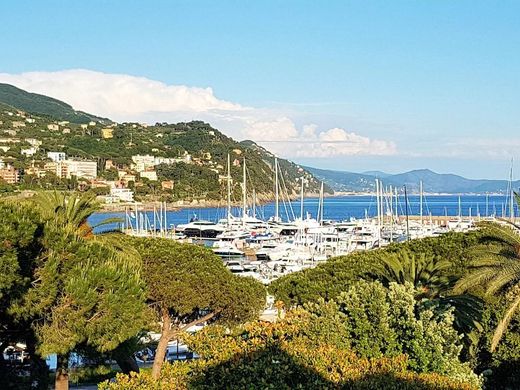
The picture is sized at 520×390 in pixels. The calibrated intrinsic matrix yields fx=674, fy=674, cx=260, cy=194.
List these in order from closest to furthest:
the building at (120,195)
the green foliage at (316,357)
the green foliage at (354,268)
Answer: the green foliage at (316,357), the green foliage at (354,268), the building at (120,195)

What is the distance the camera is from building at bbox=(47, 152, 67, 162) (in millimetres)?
133688

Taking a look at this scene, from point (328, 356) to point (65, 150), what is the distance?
144144 millimetres

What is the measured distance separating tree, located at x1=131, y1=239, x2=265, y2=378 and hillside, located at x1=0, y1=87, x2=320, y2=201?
304 feet

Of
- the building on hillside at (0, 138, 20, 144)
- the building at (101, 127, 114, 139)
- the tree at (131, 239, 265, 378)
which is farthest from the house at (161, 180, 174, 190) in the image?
the tree at (131, 239, 265, 378)

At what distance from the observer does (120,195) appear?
119 meters

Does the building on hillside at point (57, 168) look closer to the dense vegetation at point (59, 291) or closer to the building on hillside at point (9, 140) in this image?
the building on hillside at point (9, 140)

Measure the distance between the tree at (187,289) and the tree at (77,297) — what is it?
2940 millimetres

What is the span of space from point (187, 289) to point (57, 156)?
127 meters

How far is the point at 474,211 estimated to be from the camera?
160 m

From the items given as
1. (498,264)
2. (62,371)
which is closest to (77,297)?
(62,371)

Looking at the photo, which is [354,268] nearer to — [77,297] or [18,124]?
[77,297]

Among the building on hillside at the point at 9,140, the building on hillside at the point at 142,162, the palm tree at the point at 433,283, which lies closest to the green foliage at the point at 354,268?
the palm tree at the point at 433,283

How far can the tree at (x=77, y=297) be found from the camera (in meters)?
11.7

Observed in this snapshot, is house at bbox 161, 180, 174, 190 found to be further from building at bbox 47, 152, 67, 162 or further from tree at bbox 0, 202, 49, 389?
tree at bbox 0, 202, 49, 389
